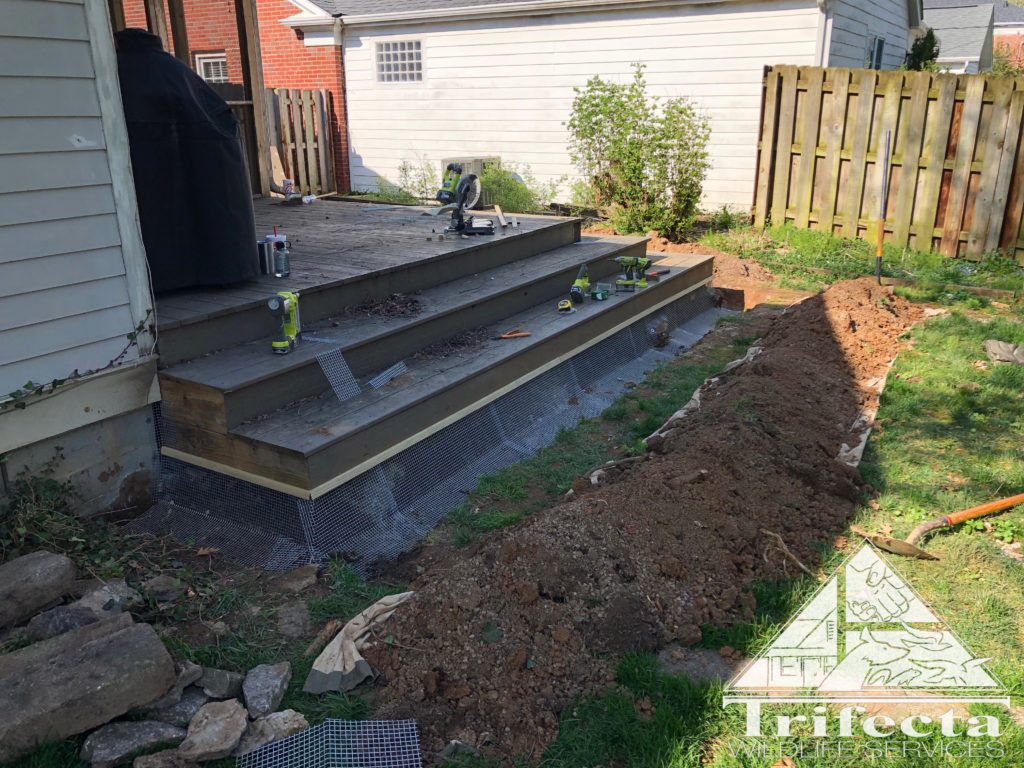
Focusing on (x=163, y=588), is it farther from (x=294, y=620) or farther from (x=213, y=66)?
(x=213, y=66)

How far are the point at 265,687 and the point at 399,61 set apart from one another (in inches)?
485

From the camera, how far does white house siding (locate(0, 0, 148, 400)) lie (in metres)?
3.33

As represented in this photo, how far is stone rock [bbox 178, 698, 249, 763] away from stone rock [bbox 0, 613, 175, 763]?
0.56ft

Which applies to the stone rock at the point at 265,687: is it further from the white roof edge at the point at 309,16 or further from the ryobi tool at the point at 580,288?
the white roof edge at the point at 309,16

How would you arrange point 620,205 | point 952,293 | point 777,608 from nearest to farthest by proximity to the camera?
point 777,608
point 952,293
point 620,205

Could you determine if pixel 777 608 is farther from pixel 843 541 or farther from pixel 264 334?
pixel 264 334

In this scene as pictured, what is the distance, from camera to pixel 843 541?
3.48m

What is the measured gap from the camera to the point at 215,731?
2.42m

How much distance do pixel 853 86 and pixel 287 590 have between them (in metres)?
8.25

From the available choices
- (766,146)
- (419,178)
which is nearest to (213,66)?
A: (419,178)

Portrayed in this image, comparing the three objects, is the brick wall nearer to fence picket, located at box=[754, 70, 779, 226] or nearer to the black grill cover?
fence picket, located at box=[754, 70, 779, 226]

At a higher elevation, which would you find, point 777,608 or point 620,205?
point 620,205

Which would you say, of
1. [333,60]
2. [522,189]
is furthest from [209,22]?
[522,189]

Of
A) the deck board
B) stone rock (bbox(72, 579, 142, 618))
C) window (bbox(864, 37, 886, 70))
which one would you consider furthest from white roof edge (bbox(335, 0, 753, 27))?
stone rock (bbox(72, 579, 142, 618))
